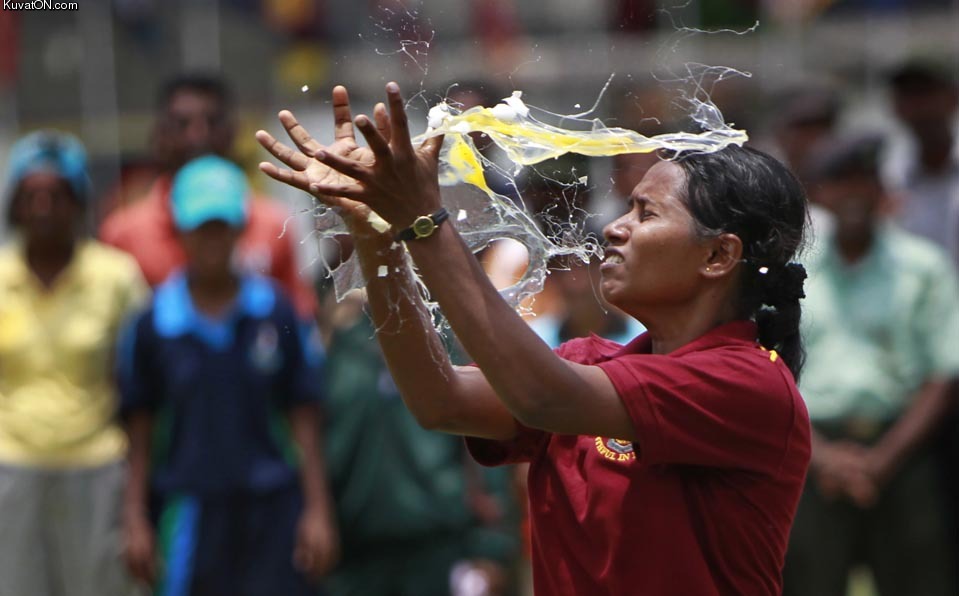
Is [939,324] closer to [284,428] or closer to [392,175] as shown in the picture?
[284,428]

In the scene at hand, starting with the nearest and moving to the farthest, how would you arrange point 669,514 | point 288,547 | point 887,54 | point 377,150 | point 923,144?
point 377,150, point 669,514, point 288,547, point 923,144, point 887,54

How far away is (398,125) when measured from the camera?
8.29ft

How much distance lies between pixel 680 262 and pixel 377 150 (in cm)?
65

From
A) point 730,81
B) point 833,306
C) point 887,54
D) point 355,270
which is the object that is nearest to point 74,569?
point 833,306

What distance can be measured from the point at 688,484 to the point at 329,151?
0.90m

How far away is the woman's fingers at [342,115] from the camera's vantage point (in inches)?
111

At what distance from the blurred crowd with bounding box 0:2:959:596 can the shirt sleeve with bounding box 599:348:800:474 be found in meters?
3.01

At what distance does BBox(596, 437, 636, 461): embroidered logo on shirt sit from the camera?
9.36 ft

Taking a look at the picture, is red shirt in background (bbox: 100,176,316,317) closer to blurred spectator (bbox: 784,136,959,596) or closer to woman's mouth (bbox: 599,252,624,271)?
blurred spectator (bbox: 784,136,959,596)

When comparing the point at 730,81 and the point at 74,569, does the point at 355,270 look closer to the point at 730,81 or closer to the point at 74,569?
the point at 730,81

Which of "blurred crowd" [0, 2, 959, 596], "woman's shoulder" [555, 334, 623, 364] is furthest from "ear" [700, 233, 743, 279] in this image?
"blurred crowd" [0, 2, 959, 596]

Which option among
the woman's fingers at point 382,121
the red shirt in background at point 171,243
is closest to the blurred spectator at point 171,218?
the red shirt in background at point 171,243

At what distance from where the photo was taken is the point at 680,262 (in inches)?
113

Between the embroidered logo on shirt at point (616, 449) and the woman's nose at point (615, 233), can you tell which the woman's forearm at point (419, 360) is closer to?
the embroidered logo on shirt at point (616, 449)
